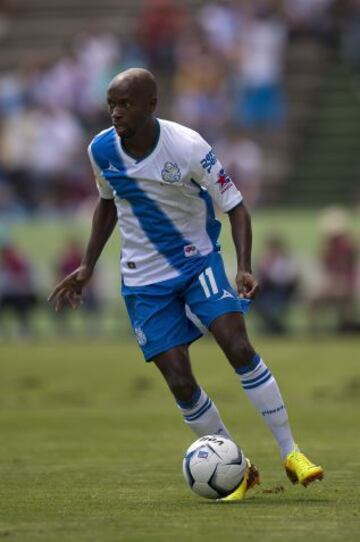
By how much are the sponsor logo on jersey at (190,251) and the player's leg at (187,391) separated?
1.94 feet

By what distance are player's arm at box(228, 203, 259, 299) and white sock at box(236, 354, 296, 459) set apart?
1.55ft

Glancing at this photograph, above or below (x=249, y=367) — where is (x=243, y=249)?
above

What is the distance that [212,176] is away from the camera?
396 inches

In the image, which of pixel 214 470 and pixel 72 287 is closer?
pixel 214 470

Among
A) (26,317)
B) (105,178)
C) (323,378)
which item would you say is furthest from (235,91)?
(105,178)

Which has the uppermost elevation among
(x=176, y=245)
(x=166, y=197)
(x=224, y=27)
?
(x=166, y=197)

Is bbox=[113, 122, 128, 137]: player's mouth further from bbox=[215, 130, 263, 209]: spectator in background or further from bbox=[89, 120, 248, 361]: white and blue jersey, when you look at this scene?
bbox=[215, 130, 263, 209]: spectator in background

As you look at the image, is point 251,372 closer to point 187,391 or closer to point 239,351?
point 239,351

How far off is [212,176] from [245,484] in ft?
6.39

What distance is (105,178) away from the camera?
1026 centimetres

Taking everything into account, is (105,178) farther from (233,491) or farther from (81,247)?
(81,247)

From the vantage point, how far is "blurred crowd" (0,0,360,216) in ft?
93.3

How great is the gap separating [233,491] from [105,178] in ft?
7.17

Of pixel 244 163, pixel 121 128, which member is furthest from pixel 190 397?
pixel 244 163
